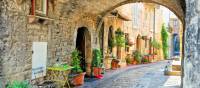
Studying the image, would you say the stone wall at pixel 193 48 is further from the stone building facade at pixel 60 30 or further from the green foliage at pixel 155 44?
the green foliage at pixel 155 44

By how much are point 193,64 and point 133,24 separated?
22474 mm

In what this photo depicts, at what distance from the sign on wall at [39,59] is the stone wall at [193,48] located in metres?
6.83

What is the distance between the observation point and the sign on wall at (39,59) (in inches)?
335

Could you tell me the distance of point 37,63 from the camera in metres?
8.70

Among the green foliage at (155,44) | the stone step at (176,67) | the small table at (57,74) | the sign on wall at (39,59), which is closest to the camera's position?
the sign on wall at (39,59)

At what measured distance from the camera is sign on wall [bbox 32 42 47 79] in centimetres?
850

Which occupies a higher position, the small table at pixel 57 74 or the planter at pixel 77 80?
the small table at pixel 57 74

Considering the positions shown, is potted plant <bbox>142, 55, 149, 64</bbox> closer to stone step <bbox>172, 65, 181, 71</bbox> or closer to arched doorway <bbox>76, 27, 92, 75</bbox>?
stone step <bbox>172, 65, 181, 71</bbox>

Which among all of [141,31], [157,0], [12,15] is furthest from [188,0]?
[141,31]

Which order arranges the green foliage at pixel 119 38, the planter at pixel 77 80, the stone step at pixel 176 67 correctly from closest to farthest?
the planter at pixel 77 80, the stone step at pixel 176 67, the green foliage at pixel 119 38

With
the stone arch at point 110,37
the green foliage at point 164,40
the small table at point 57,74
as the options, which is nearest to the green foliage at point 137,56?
the stone arch at point 110,37

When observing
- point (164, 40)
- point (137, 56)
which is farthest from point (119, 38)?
point (164, 40)

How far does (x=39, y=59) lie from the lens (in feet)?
28.9

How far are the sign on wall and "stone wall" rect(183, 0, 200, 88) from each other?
269 inches
